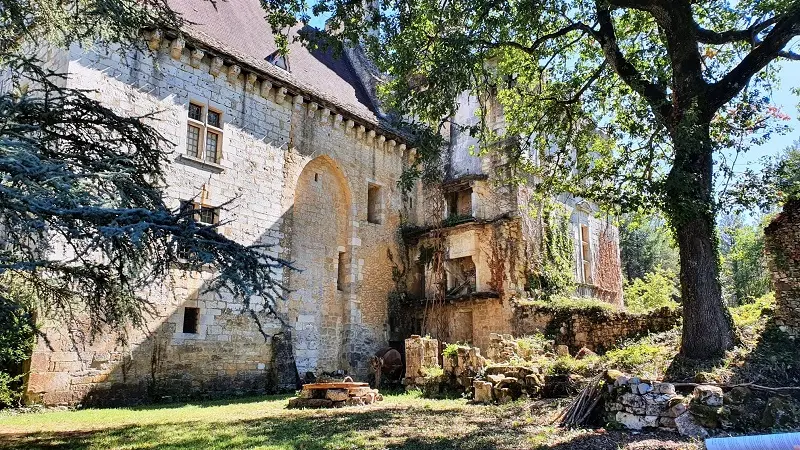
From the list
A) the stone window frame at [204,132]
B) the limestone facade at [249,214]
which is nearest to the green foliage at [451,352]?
the limestone facade at [249,214]

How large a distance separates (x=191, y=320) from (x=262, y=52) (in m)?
8.04

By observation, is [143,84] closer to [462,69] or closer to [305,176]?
[305,176]

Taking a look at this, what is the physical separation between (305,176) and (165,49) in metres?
5.06

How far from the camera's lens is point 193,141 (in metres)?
12.9

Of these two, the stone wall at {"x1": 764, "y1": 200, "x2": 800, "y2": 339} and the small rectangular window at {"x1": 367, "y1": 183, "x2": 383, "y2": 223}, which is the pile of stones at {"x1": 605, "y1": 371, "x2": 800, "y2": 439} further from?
the small rectangular window at {"x1": 367, "y1": 183, "x2": 383, "y2": 223}

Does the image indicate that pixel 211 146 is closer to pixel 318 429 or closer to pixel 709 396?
pixel 318 429

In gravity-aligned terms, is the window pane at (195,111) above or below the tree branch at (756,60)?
above

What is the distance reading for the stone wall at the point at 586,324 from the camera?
13609 millimetres

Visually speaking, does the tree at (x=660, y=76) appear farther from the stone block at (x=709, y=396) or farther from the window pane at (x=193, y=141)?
the window pane at (x=193, y=141)

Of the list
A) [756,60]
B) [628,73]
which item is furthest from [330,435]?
[756,60]

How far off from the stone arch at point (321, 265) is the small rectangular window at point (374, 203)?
1354 mm

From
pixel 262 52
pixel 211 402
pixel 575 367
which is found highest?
pixel 262 52

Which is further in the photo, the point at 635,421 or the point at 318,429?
the point at 318,429

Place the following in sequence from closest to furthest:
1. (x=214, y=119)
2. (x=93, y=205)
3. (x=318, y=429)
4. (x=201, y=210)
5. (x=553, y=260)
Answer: (x=93, y=205) < (x=201, y=210) < (x=318, y=429) < (x=214, y=119) < (x=553, y=260)
